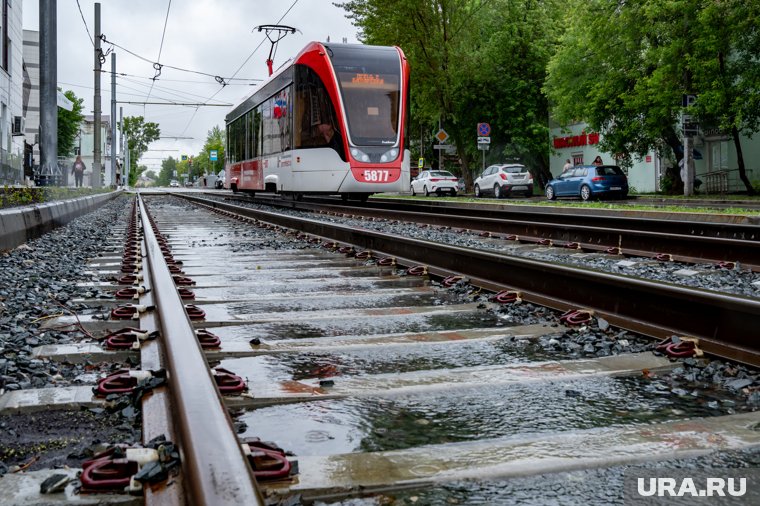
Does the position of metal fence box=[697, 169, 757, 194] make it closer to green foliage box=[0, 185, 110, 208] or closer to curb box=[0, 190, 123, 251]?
green foliage box=[0, 185, 110, 208]

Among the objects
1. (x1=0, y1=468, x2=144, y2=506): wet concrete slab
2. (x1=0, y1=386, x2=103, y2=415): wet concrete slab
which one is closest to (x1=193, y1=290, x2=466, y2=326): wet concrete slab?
(x1=0, y1=386, x2=103, y2=415): wet concrete slab

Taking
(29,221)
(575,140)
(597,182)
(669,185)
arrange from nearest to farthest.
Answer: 1. (29,221)
2. (597,182)
3. (669,185)
4. (575,140)

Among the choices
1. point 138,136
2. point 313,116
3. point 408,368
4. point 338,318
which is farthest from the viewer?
point 138,136

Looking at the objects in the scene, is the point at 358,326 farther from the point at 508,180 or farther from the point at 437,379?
the point at 508,180

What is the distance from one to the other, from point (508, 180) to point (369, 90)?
17.7m

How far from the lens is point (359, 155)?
16344mm

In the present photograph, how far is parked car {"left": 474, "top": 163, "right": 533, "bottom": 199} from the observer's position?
109 feet

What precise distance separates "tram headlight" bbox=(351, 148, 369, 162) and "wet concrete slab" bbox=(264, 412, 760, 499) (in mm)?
14047

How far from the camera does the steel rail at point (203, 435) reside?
1.62 m

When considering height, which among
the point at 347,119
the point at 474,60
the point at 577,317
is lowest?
the point at 577,317

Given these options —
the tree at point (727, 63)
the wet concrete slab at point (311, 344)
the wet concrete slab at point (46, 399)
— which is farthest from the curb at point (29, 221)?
the tree at point (727, 63)

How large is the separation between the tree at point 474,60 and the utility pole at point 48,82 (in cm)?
2207

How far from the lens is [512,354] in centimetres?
369

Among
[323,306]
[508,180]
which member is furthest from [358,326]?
[508,180]
